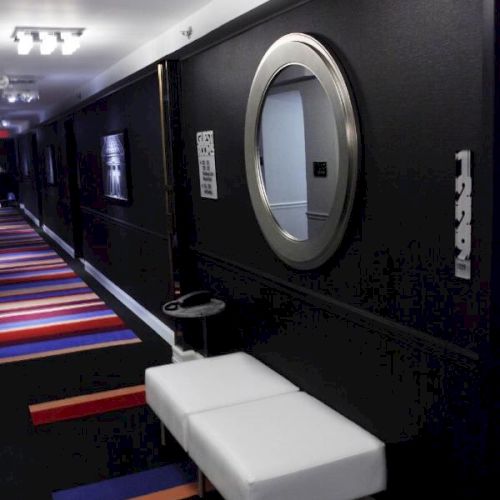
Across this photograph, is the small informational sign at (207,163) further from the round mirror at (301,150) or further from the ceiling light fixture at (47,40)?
the ceiling light fixture at (47,40)

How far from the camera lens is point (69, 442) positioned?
12.0ft

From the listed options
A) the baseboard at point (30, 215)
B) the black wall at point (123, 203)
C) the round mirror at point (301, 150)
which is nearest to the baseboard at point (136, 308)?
the black wall at point (123, 203)

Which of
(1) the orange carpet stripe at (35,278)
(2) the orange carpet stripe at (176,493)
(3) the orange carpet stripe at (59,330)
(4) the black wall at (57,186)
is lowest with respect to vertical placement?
(2) the orange carpet stripe at (176,493)

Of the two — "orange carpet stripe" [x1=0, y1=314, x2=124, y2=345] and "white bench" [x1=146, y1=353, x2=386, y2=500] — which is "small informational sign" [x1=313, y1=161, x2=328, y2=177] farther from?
"orange carpet stripe" [x1=0, y1=314, x2=124, y2=345]

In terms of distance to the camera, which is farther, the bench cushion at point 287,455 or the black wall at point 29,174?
the black wall at point 29,174

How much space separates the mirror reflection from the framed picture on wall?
9.67 ft

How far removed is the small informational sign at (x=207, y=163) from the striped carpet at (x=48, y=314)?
6.33ft

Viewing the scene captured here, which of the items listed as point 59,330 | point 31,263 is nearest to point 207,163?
point 59,330

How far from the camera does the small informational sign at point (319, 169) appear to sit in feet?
9.80

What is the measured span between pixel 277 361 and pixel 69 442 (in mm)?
1244

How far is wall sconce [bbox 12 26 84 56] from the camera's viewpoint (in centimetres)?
548

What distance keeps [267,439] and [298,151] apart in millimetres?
1442

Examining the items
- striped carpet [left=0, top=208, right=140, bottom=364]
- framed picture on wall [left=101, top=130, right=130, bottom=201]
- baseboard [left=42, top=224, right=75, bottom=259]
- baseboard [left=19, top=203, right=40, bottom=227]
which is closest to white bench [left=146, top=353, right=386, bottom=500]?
striped carpet [left=0, top=208, right=140, bottom=364]

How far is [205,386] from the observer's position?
10.4ft
